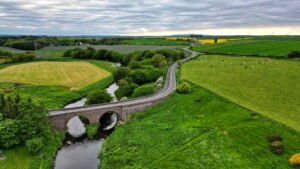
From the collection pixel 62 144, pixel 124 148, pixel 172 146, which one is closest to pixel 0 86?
pixel 62 144

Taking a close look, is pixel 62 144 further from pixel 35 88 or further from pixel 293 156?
pixel 35 88

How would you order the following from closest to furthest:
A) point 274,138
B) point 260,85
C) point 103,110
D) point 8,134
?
point 274,138
point 8,134
point 103,110
point 260,85

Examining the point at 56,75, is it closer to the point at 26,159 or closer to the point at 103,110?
the point at 103,110

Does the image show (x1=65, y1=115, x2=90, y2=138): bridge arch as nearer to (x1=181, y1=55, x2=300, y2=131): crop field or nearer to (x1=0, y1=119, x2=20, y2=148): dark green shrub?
(x1=0, y1=119, x2=20, y2=148): dark green shrub

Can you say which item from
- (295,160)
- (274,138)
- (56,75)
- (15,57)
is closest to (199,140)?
(274,138)

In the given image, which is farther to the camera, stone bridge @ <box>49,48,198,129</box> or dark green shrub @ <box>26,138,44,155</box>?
stone bridge @ <box>49,48,198,129</box>

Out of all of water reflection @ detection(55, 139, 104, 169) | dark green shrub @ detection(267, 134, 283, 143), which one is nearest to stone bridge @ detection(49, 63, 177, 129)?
water reflection @ detection(55, 139, 104, 169)

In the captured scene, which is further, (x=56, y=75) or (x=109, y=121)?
(x=56, y=75)
